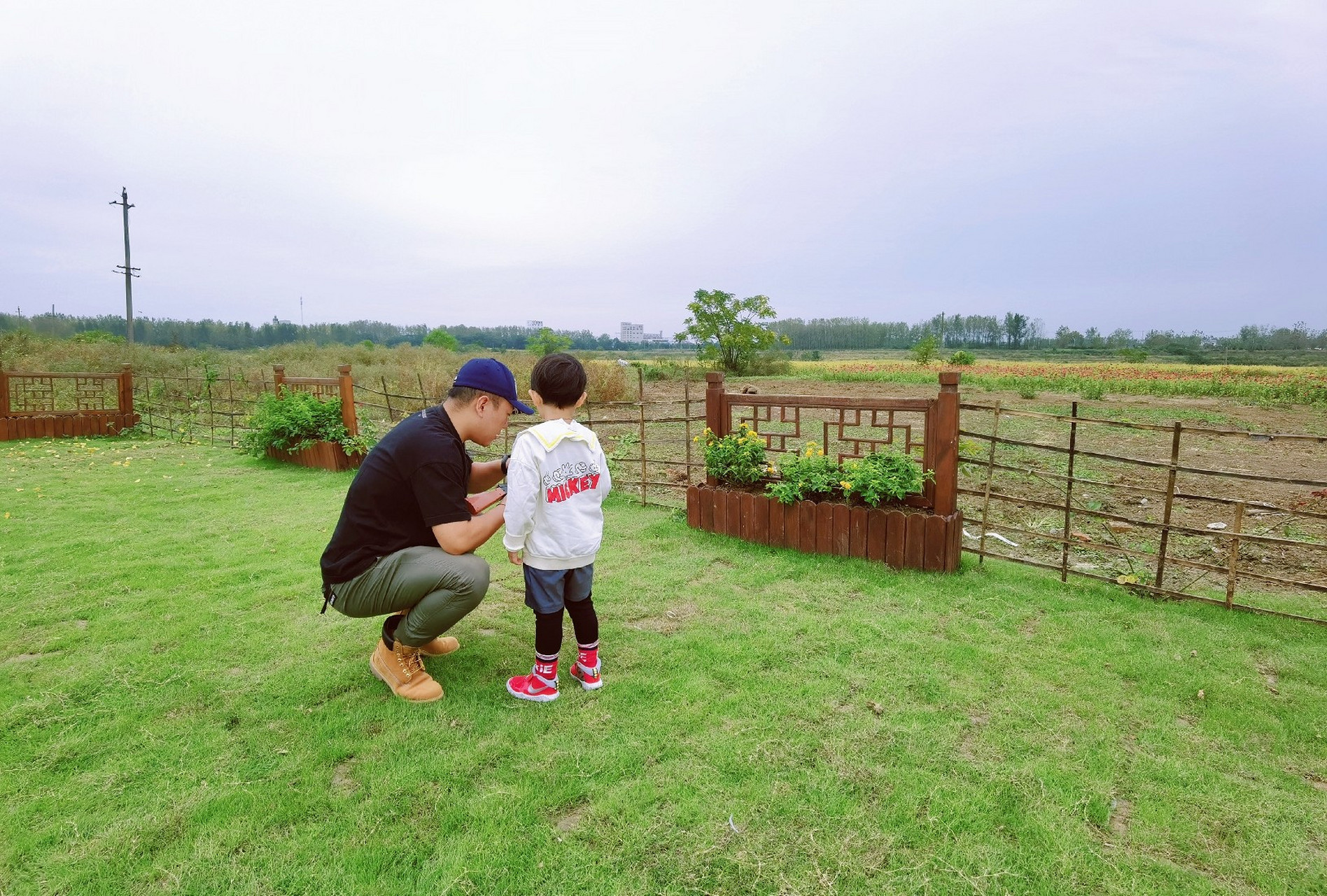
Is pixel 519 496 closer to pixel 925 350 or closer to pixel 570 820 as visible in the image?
pixel 570 820

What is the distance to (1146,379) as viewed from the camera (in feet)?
87.0

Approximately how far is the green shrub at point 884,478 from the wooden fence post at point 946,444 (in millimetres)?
96

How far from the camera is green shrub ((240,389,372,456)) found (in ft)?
30.7

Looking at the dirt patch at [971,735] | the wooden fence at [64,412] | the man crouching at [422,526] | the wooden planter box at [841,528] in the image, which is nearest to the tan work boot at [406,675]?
the man crouching at [422,526]

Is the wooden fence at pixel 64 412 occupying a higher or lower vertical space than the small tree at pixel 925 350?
lower

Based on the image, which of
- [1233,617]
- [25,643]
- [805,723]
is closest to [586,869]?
[805,723]

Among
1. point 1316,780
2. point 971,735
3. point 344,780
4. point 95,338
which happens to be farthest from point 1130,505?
point 95,338

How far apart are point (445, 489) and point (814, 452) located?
139 inches

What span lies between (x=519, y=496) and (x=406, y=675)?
1.09 m

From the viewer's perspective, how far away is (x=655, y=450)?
11492 mm

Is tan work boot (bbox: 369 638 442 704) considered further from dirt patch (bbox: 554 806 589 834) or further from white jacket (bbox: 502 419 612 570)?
dirt patch (bbox: 554 806 589 834)

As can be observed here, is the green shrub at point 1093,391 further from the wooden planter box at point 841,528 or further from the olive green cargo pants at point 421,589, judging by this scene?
the olive green cargo pants at point 421,589

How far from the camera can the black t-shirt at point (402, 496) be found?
9.41ft

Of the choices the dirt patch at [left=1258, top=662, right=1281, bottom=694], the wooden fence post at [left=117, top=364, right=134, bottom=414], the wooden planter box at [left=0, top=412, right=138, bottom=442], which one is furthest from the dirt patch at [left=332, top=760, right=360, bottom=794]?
the wooden fence post at [left=117, top=364, right=134, bottom=414]
